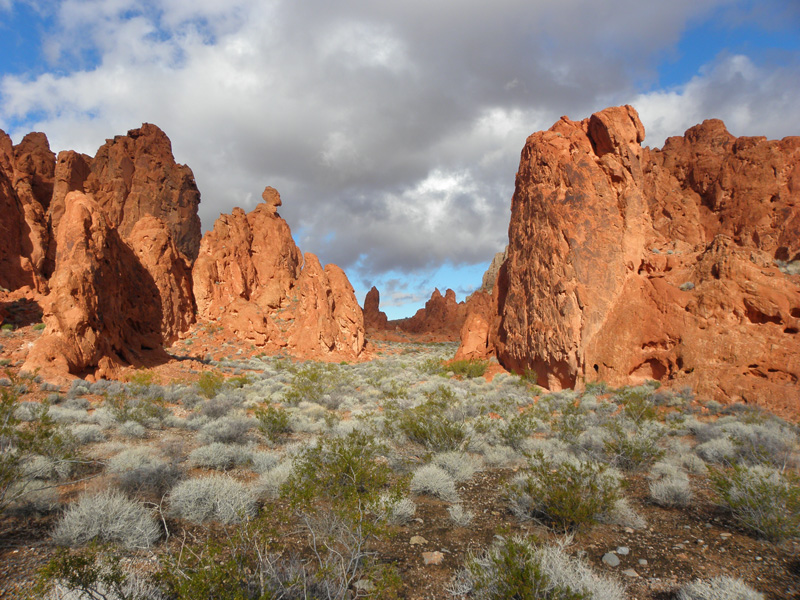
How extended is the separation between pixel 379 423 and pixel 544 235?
37.2 feet

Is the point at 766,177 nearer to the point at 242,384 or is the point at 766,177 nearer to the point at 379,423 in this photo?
the point at 379,423

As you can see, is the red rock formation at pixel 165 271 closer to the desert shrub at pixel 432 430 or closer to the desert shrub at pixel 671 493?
the desert shrub at pixel 432 430

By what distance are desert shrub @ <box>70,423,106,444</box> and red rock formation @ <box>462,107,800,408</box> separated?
14.8 m

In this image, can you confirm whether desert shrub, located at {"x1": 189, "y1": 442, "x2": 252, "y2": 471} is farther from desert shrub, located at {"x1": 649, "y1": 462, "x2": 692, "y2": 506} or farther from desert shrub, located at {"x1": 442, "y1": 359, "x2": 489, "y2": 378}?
desert shrub, located at {"x1": 442, "y1": 359, "x2": 489, "y2": 378}

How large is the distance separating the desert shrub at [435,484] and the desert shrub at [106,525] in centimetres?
A: 348

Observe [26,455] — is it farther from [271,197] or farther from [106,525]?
[271,197]

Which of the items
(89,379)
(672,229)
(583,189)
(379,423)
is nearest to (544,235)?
(583,189)

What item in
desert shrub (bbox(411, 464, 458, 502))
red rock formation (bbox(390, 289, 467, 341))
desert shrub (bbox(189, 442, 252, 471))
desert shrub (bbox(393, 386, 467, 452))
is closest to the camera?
desert shrub (bbox(411, 464, 458, 502))

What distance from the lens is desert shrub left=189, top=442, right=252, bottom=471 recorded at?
6773 mm

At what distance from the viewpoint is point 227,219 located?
3459 cm

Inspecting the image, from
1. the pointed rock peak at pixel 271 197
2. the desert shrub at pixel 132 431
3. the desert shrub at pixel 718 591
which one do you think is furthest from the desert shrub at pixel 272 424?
the pointed rock peak at pixel 271 197

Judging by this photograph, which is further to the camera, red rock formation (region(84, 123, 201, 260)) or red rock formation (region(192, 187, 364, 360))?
red rock formation (region(84, 123, 201, 260))

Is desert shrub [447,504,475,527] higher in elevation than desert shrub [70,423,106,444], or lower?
lower

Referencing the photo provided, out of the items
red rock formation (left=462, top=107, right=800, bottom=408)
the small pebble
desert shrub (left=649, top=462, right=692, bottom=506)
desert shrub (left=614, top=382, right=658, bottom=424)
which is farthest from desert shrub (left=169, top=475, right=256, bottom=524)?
red rock formation (left=462, top=107, right=800, bottom=408)
